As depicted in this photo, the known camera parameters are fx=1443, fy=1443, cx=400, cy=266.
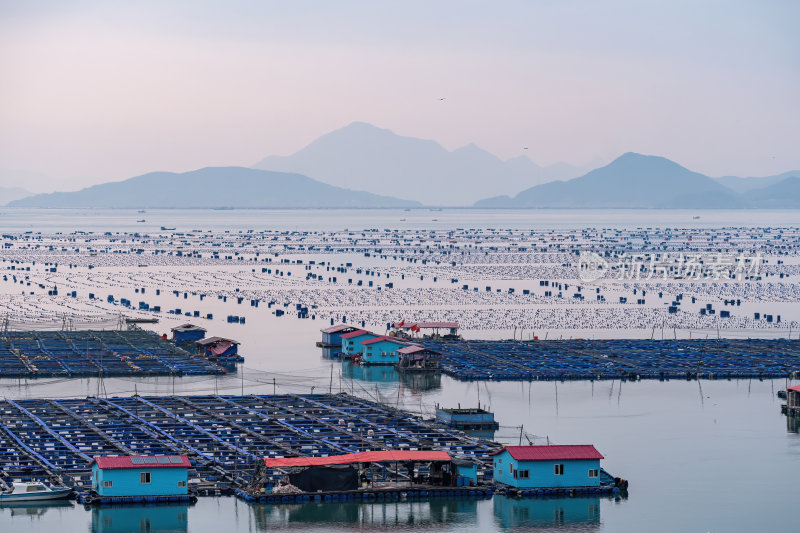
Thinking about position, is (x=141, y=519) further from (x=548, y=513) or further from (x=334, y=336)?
(x=334, y=336)

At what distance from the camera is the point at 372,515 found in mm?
20891

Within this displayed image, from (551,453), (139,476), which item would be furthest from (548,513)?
(139,476)

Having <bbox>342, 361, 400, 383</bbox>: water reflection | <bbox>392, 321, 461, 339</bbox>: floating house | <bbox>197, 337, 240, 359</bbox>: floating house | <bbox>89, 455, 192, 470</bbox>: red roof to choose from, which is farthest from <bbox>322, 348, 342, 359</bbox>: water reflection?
<bbox>89, 455, 192, 470</bbox>: red roof

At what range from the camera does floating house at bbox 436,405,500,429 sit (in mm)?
27862

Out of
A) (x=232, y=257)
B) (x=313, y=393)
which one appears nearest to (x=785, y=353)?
(x=313, y=393)

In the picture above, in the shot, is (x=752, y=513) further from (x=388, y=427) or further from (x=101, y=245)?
(x=101, y=245)

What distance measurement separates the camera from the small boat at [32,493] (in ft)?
68.6

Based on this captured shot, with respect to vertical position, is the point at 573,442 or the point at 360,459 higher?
the point at 360,459

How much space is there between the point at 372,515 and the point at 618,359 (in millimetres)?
18435

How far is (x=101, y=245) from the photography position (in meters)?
99.4

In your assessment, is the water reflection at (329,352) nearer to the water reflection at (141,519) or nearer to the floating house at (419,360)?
the floating house at (419,360)

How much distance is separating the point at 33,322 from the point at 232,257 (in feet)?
121

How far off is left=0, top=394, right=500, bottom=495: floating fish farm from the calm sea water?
135 centimetres

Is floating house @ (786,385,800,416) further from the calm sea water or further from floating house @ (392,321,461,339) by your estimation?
floating house @ (392,321,461,339)
